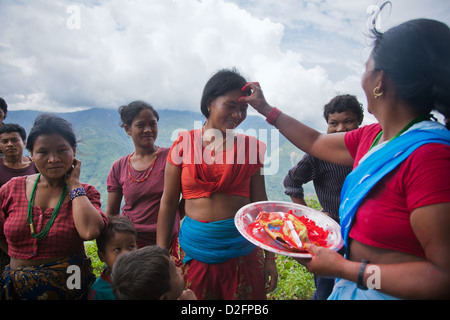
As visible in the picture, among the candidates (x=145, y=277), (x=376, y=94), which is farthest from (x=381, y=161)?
(x=145, y=277)

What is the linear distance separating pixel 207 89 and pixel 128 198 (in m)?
1.57

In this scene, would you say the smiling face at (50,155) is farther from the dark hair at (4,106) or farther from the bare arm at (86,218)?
the dark hair at (4,106)

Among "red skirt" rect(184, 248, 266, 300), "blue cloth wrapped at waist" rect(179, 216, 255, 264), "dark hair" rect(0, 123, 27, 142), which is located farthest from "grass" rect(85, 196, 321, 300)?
"dark hair" rect(0, 123, 27, 142)

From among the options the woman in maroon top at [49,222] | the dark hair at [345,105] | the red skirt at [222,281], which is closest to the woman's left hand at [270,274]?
the red skirt at [222,281]

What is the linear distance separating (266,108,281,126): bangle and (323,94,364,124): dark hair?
3.61 ft

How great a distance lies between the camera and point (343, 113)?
293 cm

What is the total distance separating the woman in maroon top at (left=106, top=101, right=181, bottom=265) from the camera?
2887 millimetres

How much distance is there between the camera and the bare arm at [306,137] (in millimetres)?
1979

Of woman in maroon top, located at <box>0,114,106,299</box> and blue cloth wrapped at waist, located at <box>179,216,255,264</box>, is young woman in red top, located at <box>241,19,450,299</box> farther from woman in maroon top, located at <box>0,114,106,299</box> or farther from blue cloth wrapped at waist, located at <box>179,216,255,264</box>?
woman in maroon top, located at <box>0,114,106,299</box>

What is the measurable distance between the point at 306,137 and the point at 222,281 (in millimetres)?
1381

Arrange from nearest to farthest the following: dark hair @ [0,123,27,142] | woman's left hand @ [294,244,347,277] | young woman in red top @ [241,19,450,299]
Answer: young woman in red top @ [241,19,450,299]
woman's left hand @ [294,244,347,277]
dark hair @ [0,123,27,142]

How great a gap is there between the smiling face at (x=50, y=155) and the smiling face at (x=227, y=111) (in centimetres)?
133
